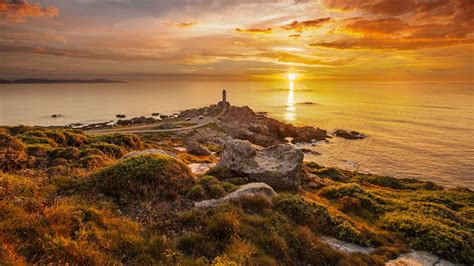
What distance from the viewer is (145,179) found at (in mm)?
11656

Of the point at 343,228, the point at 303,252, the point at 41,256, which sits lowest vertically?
the point at 343,228

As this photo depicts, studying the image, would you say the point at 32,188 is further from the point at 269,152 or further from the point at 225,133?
the point at 225,133

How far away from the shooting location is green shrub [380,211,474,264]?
10883 mm

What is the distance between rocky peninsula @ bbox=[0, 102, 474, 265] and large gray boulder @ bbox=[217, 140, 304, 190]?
0.22 feet

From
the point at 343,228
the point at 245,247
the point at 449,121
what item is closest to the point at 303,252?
the point at 245,247

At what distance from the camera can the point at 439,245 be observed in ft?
36.7

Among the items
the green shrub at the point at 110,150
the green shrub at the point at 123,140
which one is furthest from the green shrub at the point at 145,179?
the green shrub at the point at 123,140

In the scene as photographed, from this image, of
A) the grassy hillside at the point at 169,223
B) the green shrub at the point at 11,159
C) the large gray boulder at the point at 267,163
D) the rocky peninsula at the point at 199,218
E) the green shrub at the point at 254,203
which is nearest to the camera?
the grassy hillside at the point at 169,223

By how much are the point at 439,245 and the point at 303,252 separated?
23.5 ft

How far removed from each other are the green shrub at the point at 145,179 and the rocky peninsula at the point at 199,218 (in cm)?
5

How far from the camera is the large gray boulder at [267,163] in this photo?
55.0 ft

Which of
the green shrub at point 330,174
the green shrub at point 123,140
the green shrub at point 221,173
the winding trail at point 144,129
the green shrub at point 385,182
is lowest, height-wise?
the green shrub at point 385,182

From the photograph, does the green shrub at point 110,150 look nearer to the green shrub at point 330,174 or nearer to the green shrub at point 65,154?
the green shrub at point 65,154

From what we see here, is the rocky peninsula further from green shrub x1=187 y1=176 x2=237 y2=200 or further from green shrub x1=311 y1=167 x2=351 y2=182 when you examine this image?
green shrub x1=311 y1=167 x2=351 y2=182
